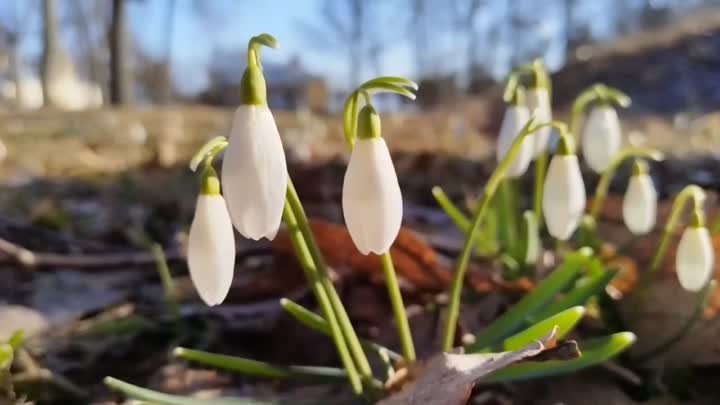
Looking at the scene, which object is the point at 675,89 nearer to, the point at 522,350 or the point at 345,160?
the point at 345,160

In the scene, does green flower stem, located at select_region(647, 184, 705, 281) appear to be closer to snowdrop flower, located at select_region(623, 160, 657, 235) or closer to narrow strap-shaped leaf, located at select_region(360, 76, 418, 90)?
snowdrop flower, located at select_region(623, 160, 657, 235)

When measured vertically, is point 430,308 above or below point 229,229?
below

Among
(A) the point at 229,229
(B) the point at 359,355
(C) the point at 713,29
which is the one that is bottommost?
(B) the point at 359,355

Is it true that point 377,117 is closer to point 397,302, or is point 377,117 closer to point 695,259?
point 397,302

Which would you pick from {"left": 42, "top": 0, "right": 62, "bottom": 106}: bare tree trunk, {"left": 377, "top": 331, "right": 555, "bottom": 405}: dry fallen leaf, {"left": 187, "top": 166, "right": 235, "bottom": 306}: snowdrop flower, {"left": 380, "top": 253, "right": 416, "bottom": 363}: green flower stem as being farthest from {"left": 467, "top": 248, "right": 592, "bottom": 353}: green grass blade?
{"left": 42, "top": 0, "right": 62, "bottom": 106}: bare tree trunk

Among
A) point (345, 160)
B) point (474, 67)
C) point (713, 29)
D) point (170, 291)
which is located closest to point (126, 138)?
point (345, 160)

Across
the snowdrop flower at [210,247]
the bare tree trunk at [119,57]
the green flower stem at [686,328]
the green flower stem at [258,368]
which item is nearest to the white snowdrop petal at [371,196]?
the snowdrop flower at [210,247]

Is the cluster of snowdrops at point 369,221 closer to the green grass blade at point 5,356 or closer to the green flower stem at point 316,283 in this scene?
the green flower stem at point 316,283
